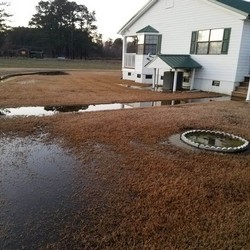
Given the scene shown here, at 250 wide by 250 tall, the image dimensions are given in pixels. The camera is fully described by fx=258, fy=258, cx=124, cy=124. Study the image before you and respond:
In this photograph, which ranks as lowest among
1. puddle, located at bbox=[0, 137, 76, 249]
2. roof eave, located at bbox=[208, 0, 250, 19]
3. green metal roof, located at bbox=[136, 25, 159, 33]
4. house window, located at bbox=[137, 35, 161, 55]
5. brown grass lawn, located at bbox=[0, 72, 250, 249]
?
puddle, located at bbox=[0, 137, 76, 249]

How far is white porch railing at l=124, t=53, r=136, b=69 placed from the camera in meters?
19.9

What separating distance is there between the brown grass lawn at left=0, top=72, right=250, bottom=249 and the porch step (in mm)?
5666

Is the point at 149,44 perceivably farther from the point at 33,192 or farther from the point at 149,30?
the point at 33,192

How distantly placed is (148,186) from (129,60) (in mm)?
17692

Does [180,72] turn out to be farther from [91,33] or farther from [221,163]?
[91,33]

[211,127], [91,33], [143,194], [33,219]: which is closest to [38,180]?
[33,219]

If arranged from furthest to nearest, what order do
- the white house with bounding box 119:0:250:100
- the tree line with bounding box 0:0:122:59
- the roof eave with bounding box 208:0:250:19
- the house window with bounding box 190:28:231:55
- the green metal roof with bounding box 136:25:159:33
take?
the tree line with bounding box 0:0:122:59 < the green metal roof with bounding box 136:25:159:33 < the house window with bounding box 190:28:231:55 < the white house with bounding box 119:0:250:100 < the roof eave with bounding box 208:0:250:19

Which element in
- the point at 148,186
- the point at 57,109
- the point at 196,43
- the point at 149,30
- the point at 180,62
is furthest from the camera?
the point at 149,30

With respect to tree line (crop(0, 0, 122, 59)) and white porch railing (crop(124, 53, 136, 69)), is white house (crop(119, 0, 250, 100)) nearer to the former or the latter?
white porch railing (crop(124, 53, 136, 69))

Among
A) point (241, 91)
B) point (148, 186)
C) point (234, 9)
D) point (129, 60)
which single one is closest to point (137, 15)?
point (129, 60)

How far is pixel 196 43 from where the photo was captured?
14.3 m

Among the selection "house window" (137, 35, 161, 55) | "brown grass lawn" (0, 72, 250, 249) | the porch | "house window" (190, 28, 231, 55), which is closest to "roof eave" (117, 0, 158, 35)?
"house window" (137, 35, 161, 55)

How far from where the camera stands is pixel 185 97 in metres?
12.1

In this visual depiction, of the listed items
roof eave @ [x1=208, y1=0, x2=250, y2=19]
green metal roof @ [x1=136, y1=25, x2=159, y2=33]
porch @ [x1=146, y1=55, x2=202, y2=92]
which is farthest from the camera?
green metal roof @ [x1=136, y1=25, x2=159, y2=33]
